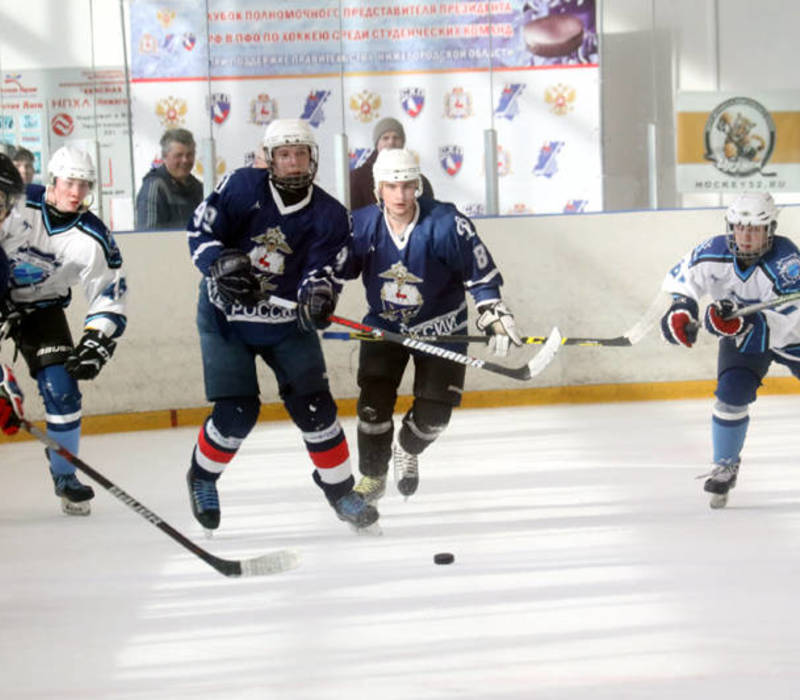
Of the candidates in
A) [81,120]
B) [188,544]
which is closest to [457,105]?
[81,120]

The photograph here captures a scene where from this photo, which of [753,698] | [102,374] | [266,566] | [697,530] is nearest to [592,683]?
[753,698]

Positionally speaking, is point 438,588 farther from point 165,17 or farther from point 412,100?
point 165,17

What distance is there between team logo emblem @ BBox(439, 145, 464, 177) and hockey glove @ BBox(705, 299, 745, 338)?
260 cm

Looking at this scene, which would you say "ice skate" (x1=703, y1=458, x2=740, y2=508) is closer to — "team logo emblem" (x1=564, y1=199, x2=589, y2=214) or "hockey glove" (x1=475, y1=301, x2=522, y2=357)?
"hockey glove" (x1=475, y1=301, x2=522, y2=357)

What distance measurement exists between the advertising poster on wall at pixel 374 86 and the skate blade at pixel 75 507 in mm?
2236

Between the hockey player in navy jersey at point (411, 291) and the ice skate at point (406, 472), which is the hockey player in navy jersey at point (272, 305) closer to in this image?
the hockey player in navy jersey at point (411, 291)

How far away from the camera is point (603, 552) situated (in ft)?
10.9

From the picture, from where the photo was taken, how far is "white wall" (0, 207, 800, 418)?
5.76 metres

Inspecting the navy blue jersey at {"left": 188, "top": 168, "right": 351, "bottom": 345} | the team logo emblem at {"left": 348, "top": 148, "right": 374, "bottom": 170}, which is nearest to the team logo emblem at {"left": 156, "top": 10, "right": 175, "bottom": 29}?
the team logo emblem at {"left": 348, "top": 148, "right": 374, "bottom": 170}

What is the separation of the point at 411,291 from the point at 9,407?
1236 mm

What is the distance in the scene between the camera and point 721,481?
3791 mm

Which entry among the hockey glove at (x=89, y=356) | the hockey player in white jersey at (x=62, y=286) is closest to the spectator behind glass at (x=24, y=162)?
the hockey player in white jersey at (x=62, y=286)

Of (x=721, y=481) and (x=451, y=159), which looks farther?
(x=451, y=159)

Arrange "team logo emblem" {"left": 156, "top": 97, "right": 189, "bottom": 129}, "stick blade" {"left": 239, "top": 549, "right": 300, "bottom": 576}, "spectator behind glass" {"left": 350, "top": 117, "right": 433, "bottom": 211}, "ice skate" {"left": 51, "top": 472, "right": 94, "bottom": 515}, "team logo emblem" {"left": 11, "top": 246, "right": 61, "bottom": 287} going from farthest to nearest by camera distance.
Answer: "team logo emblem" {"left": 156, "top": 97, "right": 189, "bottom": 129}
"spectator behind glass" {"left": 350, "top": 117, "right": 433, "bottom": 211}
"ice skate" {"left": 51, "top": 472, "right": 94, "bottom": 515}
"team logo emblem" {"left": 11, "top": 246, "right": 61, "bottom": 287}
"stick blade" {"left": 239, "top": 549, "right": 300, "bottom": 576}
